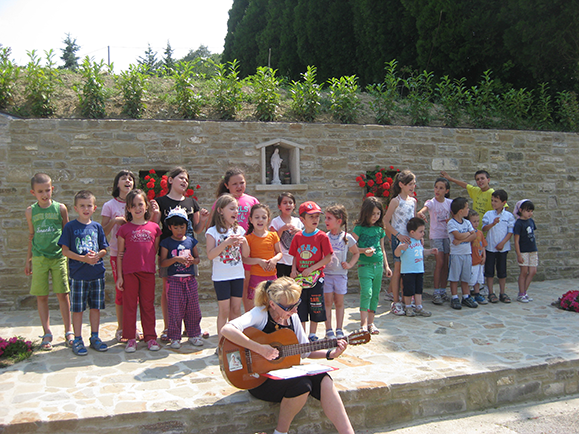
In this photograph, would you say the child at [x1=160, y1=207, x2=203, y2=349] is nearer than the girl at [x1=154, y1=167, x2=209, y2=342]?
Yes

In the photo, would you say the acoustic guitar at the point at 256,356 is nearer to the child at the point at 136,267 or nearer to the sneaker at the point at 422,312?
the child at the point at 136,267

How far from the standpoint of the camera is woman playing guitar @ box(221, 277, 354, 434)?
3.06 meters

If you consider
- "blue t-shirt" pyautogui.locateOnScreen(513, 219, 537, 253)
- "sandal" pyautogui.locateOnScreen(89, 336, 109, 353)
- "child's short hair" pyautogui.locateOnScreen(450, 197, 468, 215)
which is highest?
"child's short hair" pyautogui.locateOnScreen(450, 197, 468, 215)

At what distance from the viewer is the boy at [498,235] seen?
21.8 ft

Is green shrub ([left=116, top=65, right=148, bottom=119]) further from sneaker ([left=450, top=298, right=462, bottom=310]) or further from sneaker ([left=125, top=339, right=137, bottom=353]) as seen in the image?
sneaker ([left=450, top=298, right=462, bottom=310])

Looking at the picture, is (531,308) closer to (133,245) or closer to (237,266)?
(237,266)

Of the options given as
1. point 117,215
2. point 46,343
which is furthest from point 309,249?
point 46,343

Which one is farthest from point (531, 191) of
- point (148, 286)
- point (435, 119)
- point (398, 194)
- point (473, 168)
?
point (148, 286)

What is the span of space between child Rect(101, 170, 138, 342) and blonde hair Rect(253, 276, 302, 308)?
78.4 inches

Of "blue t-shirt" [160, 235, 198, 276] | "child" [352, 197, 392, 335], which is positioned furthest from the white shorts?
"blue t-shirt" [160, 235, 198, 276]

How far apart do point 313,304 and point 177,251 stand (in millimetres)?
1416

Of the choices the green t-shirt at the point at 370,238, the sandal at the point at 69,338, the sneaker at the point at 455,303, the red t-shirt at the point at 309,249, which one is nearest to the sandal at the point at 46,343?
the sandal at the point at 69,338

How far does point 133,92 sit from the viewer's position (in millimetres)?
6719

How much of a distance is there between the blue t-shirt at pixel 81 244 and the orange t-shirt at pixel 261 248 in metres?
1.44
